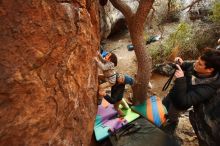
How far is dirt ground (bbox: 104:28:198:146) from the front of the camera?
511cm

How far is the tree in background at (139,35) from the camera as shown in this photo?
15.9ft

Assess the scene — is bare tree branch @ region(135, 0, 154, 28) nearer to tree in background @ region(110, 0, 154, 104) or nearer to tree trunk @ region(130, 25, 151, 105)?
tree in background @ region(110, 0, 154, 104)

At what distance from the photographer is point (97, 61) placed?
312 cm

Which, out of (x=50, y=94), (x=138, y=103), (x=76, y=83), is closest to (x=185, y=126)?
(x=138, y=103)

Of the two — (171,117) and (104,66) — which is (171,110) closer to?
(171,117)

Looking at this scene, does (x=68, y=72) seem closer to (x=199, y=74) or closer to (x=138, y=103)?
(x=199, y=74)

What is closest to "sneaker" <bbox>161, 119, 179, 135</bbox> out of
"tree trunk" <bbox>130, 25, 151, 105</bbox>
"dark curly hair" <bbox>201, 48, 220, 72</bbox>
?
"tree trunk" <bbox>130, 25, 151, 105</bbox>

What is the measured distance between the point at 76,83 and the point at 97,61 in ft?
1.97

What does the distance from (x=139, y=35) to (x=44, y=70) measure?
3.35 meters

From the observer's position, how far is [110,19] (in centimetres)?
998

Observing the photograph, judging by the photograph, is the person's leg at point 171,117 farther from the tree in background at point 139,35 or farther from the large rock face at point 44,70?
the large rock face at point 44,70

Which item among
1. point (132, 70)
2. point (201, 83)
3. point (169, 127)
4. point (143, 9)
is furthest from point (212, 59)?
point (132, 70)

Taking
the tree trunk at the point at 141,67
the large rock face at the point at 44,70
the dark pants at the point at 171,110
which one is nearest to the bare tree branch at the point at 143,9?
the tree trunk at the point at 141,67

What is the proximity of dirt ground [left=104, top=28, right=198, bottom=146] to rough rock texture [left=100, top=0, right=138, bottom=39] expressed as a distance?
560mm
